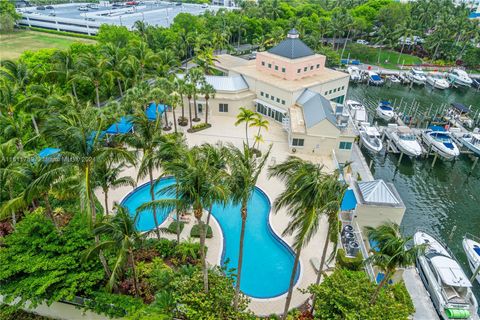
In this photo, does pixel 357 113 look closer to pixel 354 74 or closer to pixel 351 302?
pixel 354 74

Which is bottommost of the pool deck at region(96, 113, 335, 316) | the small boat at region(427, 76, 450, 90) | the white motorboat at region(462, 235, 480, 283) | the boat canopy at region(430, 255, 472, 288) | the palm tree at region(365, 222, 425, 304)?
the white motorboat at region(462, 235, 480, 283)

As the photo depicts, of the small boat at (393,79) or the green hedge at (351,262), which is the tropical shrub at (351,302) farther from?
the small boat at (393,79)

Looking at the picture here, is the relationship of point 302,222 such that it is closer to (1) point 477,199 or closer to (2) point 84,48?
(1) point 477,199

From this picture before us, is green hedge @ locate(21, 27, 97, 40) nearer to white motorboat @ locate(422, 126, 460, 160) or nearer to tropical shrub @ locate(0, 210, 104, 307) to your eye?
white motorboat @ locate(422, 126, 460, 160)

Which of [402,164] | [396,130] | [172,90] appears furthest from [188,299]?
[396,130]

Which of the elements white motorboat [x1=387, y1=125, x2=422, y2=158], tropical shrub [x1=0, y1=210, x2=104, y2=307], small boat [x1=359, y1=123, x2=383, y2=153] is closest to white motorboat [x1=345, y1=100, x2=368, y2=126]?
small boat [x1=359, y1=123, x2=383, y2=153]

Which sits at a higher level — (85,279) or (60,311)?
(85,279)

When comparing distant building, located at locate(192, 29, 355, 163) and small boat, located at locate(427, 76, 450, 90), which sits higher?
distant building, located at locate(192, 29, 355, 163)

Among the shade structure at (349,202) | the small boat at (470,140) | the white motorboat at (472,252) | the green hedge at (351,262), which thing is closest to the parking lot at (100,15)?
the small boat at (470,140)
